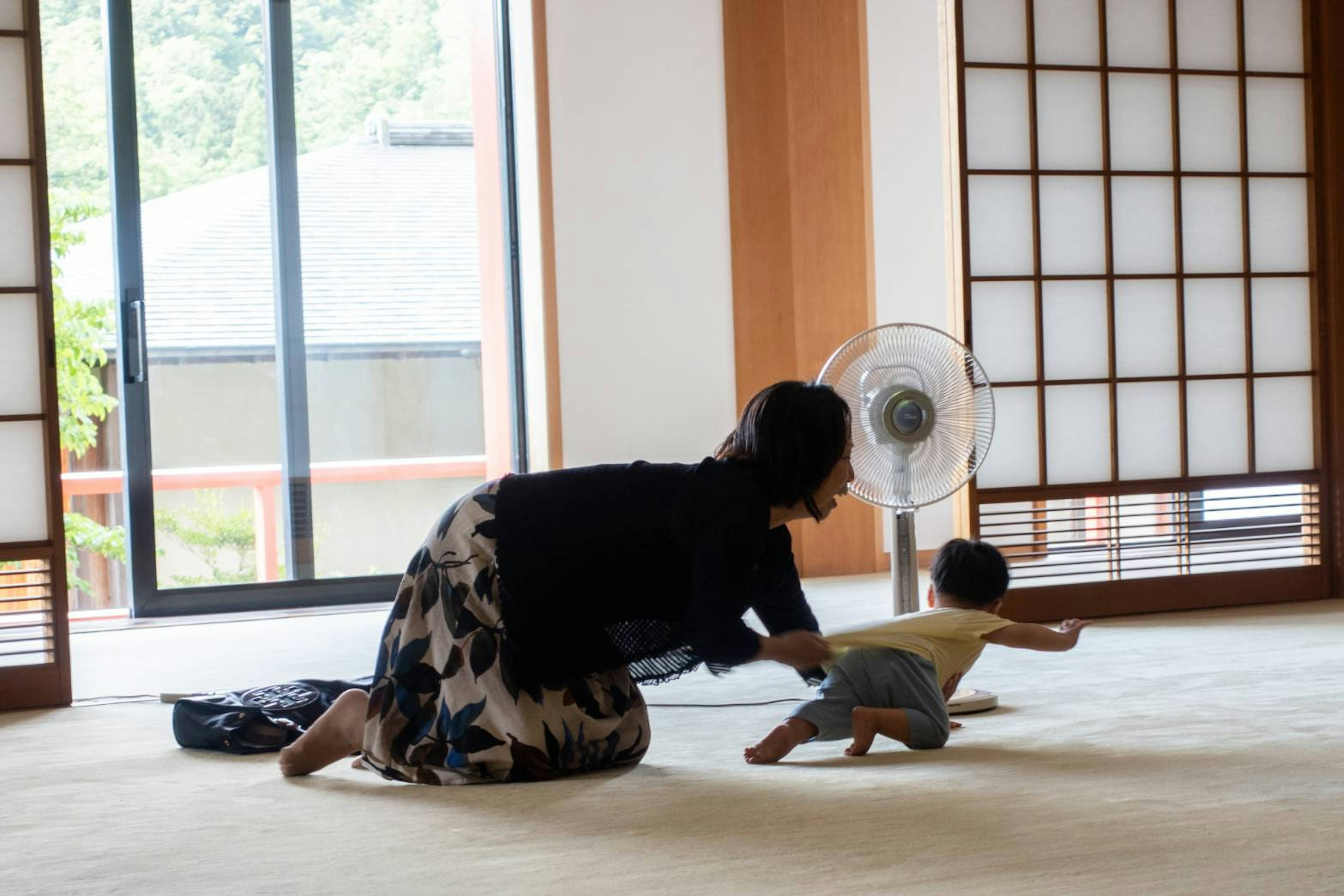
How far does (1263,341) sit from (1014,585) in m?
1.07

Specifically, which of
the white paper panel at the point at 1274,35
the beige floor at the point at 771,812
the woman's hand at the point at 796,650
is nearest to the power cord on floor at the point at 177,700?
the beige floor at the point at 771,812

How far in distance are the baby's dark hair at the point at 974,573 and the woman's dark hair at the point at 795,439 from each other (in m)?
0.54

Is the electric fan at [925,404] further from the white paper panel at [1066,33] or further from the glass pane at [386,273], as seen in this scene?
the glass pane at [386,273]

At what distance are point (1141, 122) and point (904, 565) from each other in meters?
1.80

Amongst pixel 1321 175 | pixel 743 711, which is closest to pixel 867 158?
pixel 1321 175

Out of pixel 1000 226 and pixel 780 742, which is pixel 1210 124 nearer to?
pixel 1000 226

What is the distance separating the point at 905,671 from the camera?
2160mm

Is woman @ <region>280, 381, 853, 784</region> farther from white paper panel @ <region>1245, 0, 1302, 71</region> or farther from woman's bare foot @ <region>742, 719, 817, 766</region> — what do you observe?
white paper panel @ <region>1245, 0, 1302, 71</region>

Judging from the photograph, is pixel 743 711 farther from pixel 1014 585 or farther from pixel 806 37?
pixel 806 37

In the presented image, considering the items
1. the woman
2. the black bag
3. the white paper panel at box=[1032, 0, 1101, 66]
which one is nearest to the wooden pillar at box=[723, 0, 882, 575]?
the white paper panel at box=[1032, 0, 1101, 66]

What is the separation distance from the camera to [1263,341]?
3912 mm

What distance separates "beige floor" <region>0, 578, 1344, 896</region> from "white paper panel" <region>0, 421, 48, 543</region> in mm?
455

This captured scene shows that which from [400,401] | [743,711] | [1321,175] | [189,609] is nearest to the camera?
[743,711]

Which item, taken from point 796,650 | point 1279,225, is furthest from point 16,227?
point 1279,225
